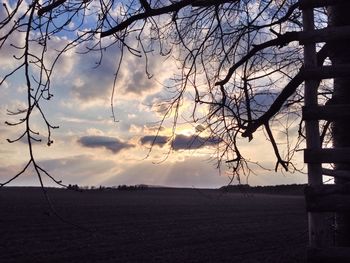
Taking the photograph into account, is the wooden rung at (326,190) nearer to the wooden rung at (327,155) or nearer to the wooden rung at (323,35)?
the wooden rung at (327,155)

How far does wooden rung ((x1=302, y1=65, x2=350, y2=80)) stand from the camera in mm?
3998

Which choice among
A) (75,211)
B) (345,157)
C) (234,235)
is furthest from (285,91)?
(75,211)

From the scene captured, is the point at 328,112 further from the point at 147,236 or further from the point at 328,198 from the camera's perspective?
the point at 147,236

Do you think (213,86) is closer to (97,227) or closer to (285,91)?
(285,91)

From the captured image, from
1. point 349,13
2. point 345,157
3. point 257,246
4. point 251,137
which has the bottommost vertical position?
point 257,246

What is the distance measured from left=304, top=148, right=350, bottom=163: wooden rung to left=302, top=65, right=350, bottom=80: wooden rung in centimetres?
51

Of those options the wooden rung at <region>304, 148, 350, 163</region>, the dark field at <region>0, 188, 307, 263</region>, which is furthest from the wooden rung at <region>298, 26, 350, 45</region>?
the dark field at <region>0, 188, 307, 263</region>

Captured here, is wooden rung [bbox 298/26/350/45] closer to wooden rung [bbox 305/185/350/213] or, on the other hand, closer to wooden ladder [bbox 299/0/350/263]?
wooden ladder [bbox 299/0/350/263]

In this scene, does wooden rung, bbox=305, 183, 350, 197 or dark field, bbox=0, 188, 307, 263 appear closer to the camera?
wooden rung, bbox=305, 183, 350, 197

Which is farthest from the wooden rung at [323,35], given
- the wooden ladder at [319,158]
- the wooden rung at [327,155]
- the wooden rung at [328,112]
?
the wooden rung at [327,155]

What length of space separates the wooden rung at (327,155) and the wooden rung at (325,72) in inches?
20.2

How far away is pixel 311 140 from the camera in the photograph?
13.0ft

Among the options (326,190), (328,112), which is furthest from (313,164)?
(328,112)

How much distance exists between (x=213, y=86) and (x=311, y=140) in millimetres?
2967
